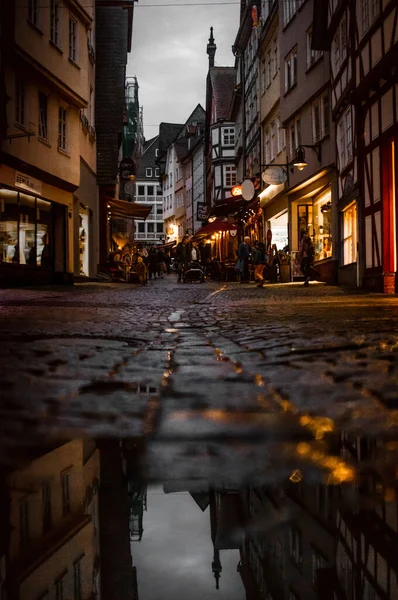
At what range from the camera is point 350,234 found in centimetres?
2105

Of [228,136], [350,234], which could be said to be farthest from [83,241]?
[228,136]

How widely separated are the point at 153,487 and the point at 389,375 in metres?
1.99

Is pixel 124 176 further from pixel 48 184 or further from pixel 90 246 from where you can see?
pixel 48 184

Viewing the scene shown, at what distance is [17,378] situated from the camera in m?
3.44

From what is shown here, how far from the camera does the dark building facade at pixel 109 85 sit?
30.8 metres

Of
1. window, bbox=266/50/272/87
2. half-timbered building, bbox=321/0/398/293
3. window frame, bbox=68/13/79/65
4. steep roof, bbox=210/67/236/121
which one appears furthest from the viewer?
steep roof, bbox=210/67/236/121

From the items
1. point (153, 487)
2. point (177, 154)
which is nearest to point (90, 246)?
point (153, 487)

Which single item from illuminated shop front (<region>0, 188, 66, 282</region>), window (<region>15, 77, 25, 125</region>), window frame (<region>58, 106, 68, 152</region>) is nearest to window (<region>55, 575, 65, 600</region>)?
illuminated shop front (<region>0, 188, 66, 282</region>)

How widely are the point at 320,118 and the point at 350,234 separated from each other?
5391 millimetres

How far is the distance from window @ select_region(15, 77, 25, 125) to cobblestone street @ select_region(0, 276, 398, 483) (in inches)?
646

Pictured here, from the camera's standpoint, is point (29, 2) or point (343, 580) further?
point (29, 2)

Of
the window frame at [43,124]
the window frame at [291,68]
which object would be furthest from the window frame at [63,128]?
the window frame at [291,68]

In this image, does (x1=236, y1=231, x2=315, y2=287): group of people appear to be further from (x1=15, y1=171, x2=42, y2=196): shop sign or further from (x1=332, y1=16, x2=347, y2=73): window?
(x1=15, y1=171, x2=42, y2=196): shop sign

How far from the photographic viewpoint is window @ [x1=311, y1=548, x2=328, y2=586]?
1.07 m
